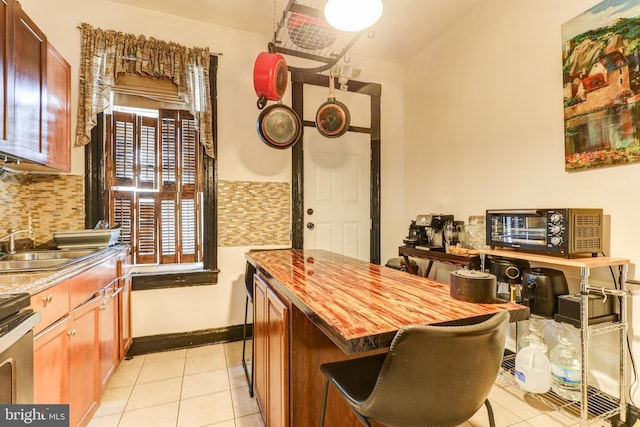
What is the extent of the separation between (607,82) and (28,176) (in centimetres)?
407

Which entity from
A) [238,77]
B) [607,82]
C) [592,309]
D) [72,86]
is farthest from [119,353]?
[607,82]

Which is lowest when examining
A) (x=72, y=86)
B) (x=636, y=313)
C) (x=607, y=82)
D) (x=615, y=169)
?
(x=636, y=313)

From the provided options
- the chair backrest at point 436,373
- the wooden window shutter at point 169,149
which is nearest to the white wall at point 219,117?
the wooden window shutter at point 169,149

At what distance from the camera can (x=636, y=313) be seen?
176 centimetres

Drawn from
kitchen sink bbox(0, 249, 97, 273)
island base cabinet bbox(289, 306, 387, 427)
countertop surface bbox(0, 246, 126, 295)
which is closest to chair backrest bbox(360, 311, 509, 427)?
island base cabinet bbox(289, 306, 387, 427)

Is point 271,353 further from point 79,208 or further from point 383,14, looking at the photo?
point 383,14

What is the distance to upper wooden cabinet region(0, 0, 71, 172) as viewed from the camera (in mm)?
1515

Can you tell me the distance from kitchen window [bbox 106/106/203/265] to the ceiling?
901mm

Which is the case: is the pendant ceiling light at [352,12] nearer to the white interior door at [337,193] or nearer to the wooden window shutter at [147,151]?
the white interior door at [337,193]

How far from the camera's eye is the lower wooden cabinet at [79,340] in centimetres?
122

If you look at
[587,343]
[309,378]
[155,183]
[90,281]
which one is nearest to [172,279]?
[155,183]

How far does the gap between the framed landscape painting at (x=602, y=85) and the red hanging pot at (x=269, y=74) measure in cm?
202

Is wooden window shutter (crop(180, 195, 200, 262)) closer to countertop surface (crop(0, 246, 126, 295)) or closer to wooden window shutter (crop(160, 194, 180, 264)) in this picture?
wooden window shutter (crop(160, 194, 180, 264))

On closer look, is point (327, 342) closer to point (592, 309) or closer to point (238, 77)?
point (592, 309)
